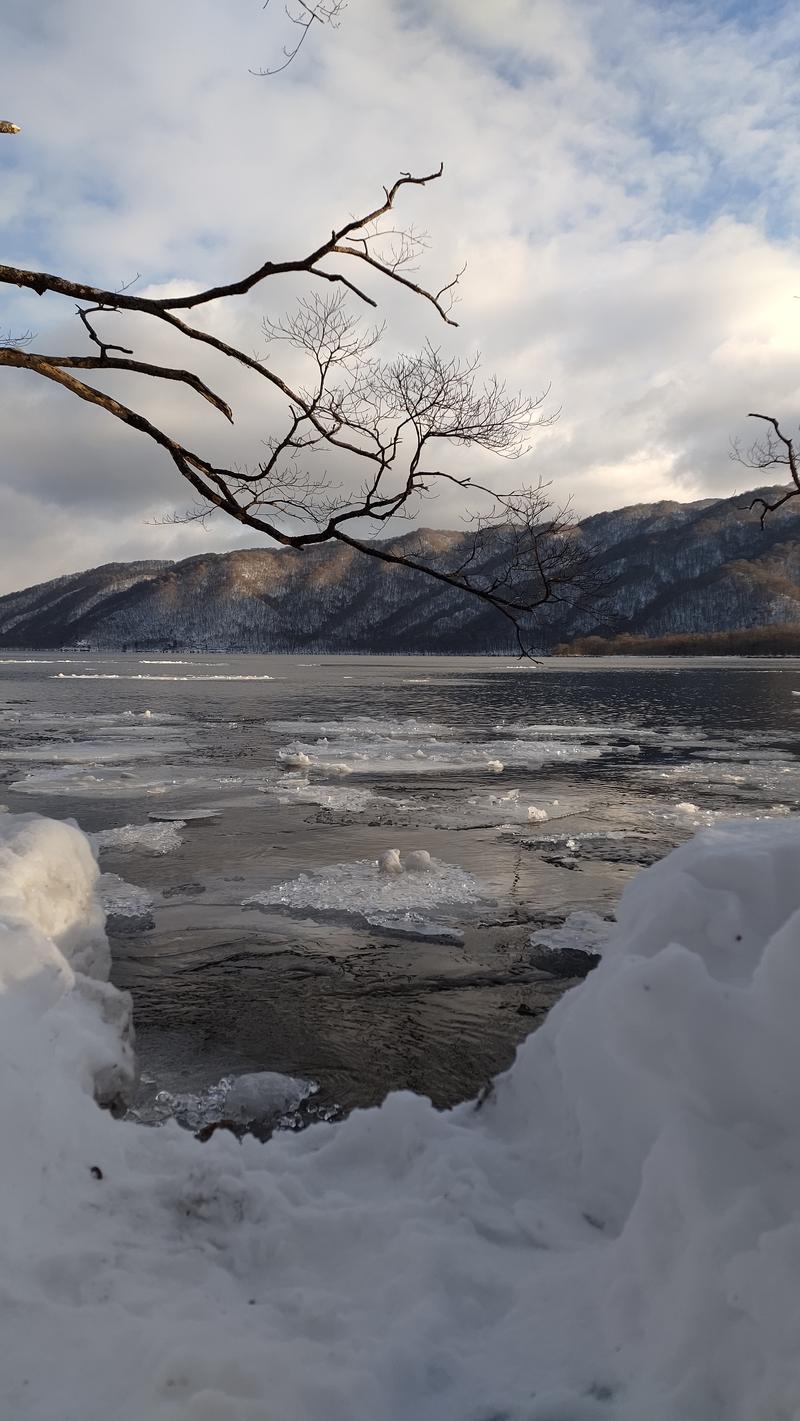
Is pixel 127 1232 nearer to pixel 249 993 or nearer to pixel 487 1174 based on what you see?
pixel 487 1174

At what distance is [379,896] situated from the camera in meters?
9.17

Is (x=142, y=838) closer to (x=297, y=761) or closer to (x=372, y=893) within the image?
(x=372, y=893)

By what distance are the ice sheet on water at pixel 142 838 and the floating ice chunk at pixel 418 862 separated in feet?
11.3

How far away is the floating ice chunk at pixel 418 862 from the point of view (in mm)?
10227

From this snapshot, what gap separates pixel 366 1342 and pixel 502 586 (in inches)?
253

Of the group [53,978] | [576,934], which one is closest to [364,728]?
[576,934]

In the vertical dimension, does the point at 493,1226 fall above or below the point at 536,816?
above

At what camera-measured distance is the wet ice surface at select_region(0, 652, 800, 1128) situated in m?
5.85

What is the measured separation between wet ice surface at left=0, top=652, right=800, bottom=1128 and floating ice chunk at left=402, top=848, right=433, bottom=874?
0.14m

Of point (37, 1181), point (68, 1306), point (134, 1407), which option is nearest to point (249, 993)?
point (37, 1181)

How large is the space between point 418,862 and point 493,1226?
23.7 ft

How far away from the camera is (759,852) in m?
3.61

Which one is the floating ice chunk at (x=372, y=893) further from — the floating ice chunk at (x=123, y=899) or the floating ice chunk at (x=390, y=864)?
the floating ice chunk at (x=123, y=899)

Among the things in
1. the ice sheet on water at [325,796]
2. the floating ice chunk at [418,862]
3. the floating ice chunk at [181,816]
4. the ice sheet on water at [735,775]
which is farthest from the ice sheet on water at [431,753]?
the floating ice chunk at [418,862]
